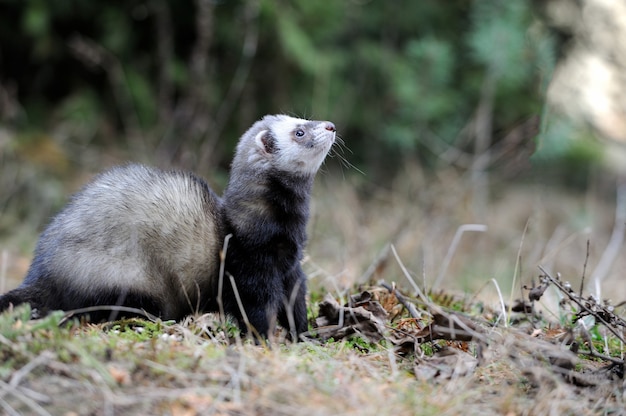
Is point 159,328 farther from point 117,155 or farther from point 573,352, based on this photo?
point 117,155

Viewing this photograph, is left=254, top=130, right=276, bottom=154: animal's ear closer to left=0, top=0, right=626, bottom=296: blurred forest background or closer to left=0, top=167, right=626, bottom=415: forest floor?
left=0, top=167, right=626, bottom=415: forest floor

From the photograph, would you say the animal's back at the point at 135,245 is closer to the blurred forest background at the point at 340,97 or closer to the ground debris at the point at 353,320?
the ground debris at the point at 353,320

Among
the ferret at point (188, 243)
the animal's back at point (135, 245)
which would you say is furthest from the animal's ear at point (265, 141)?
the animal's back at point (135, 245)

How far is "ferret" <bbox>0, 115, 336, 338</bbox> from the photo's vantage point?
3936 millimetres

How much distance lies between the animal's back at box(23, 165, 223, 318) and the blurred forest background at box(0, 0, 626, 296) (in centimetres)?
319

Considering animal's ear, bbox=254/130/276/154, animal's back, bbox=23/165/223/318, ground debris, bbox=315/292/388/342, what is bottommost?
ground debris, bbox=315/292/388/342

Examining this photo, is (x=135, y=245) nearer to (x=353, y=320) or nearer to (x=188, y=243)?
(x=188, y=243)

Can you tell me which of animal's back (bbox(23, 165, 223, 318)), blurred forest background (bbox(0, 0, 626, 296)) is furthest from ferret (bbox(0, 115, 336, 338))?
blurred forest background (bbox(0, 0, 626, 296))

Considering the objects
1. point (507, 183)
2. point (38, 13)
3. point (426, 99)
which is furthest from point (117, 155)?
point (507, 183)

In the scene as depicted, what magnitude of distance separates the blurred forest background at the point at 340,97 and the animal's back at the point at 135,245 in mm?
3190

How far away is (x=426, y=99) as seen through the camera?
9.01 metres

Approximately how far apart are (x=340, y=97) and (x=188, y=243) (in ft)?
18.5

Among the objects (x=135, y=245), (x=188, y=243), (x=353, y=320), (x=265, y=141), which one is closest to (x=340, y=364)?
(x=353, y=320)

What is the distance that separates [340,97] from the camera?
943 centimetres
